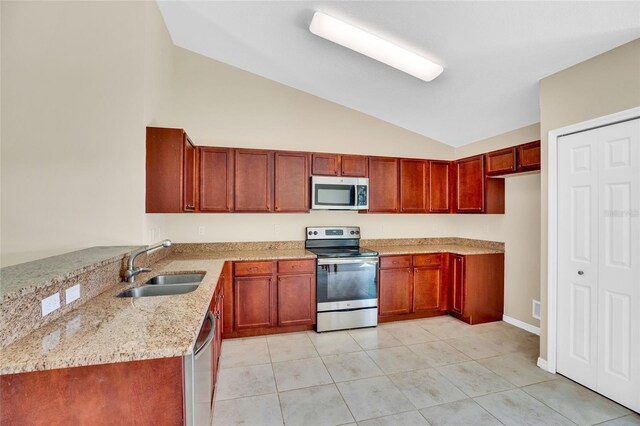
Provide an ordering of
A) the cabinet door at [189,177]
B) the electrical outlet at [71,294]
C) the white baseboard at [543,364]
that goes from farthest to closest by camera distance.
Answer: the cabinet door at [189,177] < the white baseboard at [543,364] < the electrical outlet at [71,294]

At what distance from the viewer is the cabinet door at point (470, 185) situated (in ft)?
12.4

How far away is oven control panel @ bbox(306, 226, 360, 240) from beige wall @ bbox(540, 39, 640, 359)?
6.96 feet

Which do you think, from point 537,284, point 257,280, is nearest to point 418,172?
point 537,284

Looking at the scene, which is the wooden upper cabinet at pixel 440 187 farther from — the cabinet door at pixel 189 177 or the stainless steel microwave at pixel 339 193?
the cabinet door at pixel 189 177

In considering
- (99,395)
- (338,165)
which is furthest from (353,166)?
(99,395)

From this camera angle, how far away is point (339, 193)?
3689 mm

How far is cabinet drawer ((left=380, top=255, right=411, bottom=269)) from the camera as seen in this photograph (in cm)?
364

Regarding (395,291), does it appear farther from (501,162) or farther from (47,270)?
(47,270)

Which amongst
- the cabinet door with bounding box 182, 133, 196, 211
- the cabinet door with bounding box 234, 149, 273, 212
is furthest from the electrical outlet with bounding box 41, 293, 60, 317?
the cabinet door with bounding box 234, 149, 273, 212

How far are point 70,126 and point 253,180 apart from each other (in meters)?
1.71

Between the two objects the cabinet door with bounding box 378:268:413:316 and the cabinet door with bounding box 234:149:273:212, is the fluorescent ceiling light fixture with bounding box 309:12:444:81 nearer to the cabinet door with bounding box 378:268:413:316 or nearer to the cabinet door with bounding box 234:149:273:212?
the cabinet door with bounding box 234:149:273:212

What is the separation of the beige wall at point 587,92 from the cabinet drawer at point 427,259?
50.9 inches

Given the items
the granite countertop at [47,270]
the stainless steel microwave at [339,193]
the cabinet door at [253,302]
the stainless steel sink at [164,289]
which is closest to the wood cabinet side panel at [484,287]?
the stainless steel microwave at [339,193]

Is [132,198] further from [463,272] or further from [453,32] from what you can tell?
[463,272]
